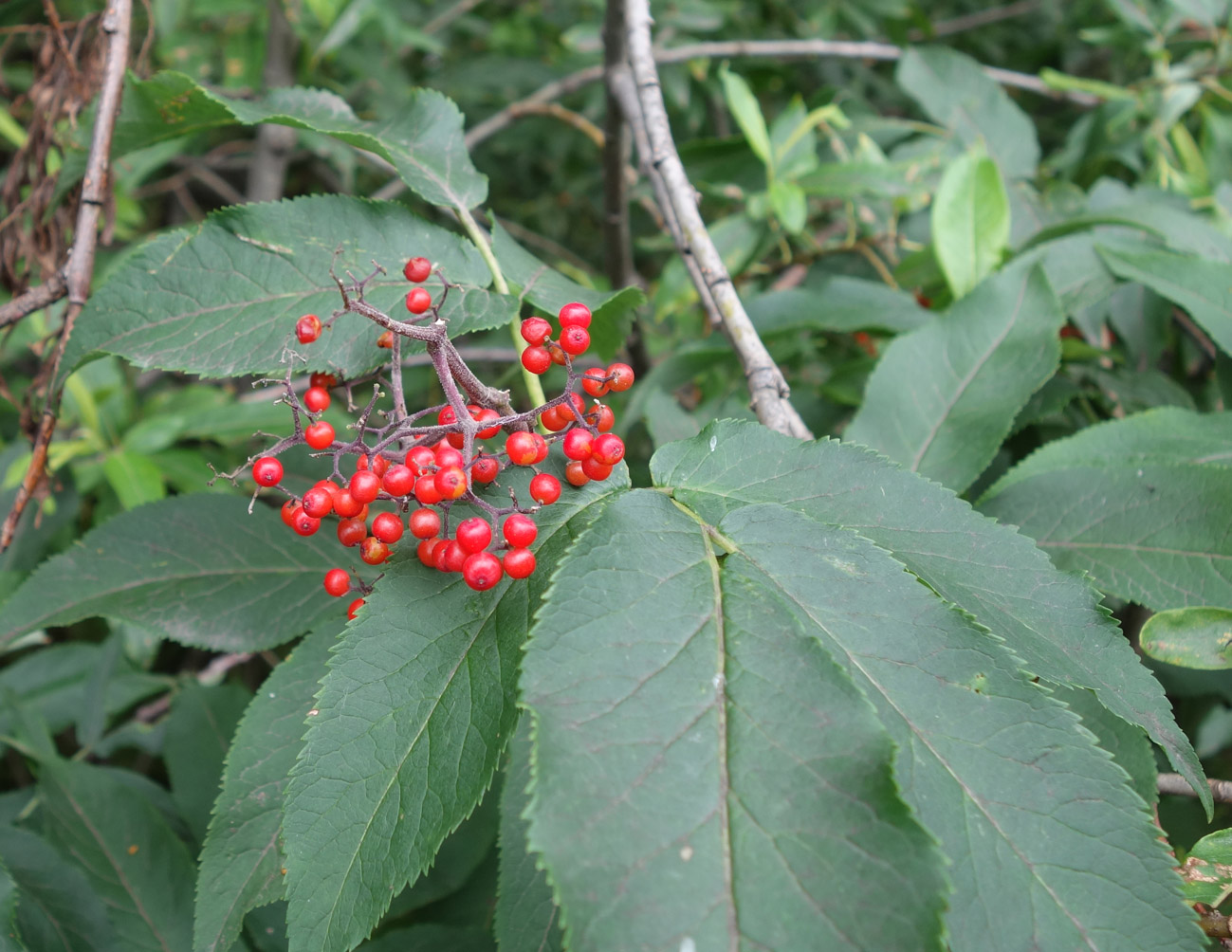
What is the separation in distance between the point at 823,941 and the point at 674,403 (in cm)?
119

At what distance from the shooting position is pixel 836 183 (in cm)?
207

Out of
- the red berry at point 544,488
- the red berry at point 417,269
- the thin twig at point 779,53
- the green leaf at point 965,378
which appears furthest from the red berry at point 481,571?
the thin twig at point 779,53

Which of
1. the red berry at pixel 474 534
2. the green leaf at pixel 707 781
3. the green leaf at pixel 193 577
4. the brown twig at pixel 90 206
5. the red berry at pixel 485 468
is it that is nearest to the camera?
the green leaf at pixel 707 781

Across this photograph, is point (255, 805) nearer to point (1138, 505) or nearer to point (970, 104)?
point (1138, 505)

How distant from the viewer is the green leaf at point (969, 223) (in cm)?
176

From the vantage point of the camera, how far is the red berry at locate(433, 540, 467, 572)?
94cm

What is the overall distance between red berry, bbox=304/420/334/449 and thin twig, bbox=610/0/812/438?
63 cm

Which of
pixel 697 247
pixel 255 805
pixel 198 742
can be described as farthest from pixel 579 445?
pixel 198 742

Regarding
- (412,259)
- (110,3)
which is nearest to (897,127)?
(412,259)

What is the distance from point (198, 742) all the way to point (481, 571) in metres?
1.17

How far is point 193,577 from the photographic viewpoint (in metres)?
1.40

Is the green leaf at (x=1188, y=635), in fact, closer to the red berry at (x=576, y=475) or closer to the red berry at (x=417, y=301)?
the red berry at (x=576, y=475)

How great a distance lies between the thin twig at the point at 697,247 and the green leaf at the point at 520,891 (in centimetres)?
64

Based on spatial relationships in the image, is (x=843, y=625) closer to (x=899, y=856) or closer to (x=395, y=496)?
(x=899, y=856)
